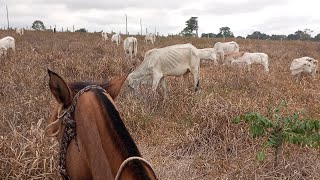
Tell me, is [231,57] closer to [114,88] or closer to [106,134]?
[114,88]

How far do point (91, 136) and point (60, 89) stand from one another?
0.90 ft

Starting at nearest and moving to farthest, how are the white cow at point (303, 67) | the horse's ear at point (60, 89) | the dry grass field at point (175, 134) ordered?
→ the horse's ear at point (60, 89) < the dry grass field at point (175, 134) < the white cow at point (303, 67)

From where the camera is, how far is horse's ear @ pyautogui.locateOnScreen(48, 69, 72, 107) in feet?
5.37

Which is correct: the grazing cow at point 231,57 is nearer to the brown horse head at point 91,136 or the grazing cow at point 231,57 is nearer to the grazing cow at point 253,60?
the grazing cow at point 253,60

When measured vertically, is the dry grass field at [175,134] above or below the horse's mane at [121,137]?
below

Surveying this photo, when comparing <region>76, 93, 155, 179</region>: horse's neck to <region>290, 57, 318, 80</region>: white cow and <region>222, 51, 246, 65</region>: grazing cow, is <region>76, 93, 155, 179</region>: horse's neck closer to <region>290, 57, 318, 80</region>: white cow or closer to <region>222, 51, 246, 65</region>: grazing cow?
<region>290, 57, 318, 80</region>: white cow

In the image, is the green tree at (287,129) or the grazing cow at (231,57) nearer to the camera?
the green tree at (287,129)

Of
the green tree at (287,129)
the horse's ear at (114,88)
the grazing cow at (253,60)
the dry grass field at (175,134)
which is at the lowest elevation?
the dry grass field at (175,134)

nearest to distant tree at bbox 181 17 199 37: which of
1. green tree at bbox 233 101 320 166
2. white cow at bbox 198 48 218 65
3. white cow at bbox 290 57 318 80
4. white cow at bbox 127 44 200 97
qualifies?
white cow at bbox 198 48 218 65

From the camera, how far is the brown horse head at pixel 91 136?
1.48 metres

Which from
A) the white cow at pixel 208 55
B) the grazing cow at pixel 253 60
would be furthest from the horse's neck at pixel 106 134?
the white cow at pixel 208 55

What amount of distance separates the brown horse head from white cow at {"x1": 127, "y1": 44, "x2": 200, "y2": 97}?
7.75m

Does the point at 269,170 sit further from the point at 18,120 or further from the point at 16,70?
the point at 16,70

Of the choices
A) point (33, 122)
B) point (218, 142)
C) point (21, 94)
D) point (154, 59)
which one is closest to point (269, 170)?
point (218, 142)
